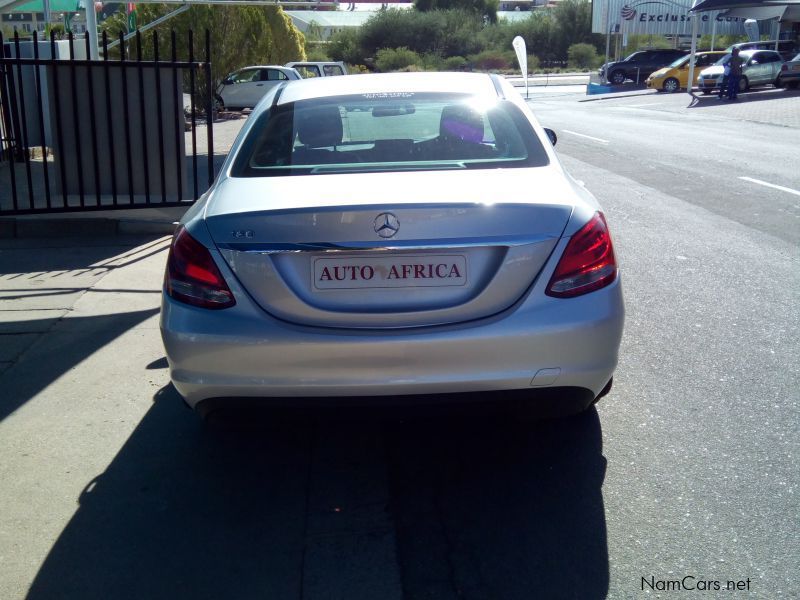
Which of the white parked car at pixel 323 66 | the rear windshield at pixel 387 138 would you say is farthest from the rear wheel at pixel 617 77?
the rear windshield at pixel 387 138

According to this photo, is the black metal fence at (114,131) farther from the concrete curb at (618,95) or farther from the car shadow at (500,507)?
the concrete curb at (618,95)

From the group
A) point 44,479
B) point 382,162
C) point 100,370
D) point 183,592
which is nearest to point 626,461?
point 382,162

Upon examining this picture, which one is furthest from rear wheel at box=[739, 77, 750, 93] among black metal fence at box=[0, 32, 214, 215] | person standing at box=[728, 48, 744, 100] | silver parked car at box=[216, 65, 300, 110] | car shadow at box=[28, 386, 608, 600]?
car shadow at box=[28, 386, 608, 600]

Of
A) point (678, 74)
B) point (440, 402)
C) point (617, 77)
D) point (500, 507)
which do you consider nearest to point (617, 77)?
point (617, 77)

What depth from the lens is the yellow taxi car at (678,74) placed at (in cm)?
4019

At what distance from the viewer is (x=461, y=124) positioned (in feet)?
14.6

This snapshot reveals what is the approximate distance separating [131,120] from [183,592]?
688 cm

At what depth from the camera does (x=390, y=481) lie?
3902 millimetres

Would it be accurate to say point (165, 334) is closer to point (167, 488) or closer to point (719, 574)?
point (167, 488)

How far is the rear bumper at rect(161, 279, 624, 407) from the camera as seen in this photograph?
3.36 metres

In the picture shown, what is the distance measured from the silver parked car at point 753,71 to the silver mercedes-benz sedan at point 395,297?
34.7 m

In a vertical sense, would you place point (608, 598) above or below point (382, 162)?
below

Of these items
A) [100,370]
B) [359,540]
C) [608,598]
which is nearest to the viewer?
[608,598]
